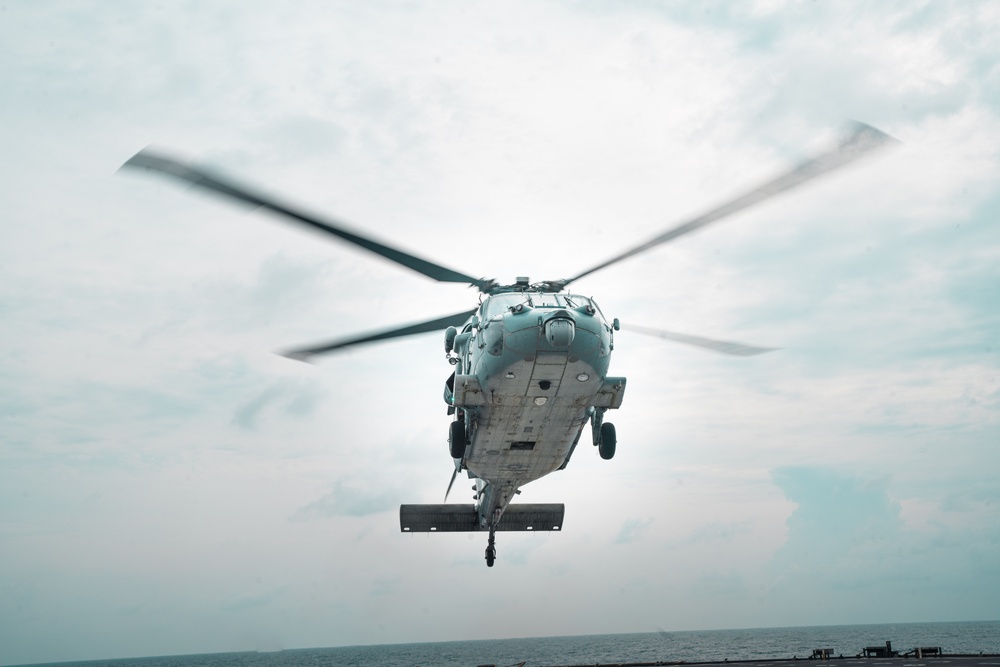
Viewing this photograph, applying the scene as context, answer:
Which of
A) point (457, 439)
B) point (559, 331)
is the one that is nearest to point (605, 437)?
point (457, 439)

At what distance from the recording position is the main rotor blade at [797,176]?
1380cm

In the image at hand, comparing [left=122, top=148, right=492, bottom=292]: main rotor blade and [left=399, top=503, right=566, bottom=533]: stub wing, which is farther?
[left=399, top=503, right=566, bottom=533]: stub wing

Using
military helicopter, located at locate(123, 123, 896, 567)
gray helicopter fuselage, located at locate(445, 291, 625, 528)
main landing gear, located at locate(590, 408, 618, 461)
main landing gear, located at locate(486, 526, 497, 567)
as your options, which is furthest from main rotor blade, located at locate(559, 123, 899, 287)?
main landing gear, located at locate(486, 526, 497, 567)

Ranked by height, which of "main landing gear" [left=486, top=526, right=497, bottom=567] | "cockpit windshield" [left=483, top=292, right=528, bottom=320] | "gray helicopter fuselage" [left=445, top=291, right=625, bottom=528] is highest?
"cockpit windshield" [left=483, top=292, right=528, bottom=320]

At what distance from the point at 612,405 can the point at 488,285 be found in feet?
14.6

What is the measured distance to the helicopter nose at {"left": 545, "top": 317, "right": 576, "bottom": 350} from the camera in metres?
17.8

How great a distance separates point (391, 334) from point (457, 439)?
327 centimetres

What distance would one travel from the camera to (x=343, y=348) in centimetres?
2056

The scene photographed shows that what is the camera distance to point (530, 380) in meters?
19.3

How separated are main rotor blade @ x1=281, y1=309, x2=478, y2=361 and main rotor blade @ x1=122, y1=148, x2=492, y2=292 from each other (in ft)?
5.62

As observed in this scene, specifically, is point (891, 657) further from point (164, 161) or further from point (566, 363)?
point (164, 161)

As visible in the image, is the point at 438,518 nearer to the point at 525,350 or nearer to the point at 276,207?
the point at 525,350

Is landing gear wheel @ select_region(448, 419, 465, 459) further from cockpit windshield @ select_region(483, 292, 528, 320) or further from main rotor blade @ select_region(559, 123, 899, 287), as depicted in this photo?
main rotor blade @ select_region(559, 123, 899, 287)

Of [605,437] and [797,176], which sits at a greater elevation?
[797,176]
